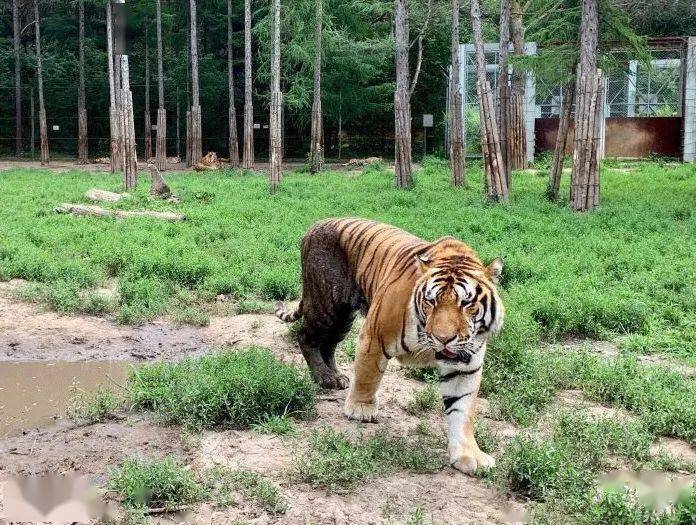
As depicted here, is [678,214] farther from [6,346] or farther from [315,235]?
[6,346]

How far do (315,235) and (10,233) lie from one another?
28.4 ft

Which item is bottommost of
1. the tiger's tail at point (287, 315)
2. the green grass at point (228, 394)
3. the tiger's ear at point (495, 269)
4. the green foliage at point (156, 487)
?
the green foliage at point (156, 487)

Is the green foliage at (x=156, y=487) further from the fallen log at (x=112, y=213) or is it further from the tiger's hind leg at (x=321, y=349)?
the fallen log at (x=112, y=213)

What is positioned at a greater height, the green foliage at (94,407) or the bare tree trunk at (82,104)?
the bare tree trunk at (82,104)

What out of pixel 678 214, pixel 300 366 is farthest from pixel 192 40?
pixel 300 366

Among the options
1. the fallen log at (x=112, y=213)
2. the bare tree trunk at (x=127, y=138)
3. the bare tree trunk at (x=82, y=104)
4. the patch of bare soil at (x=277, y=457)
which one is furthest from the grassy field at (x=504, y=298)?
the bare tree trunk at (x=82, y=104)

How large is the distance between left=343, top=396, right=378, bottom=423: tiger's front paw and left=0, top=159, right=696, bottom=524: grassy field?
32cm

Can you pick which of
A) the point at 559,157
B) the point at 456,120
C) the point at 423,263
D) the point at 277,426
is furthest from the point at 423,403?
the point at 456,120

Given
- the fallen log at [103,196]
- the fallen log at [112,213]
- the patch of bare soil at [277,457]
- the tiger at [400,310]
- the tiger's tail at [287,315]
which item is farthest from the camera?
the fallen log at [103,196]

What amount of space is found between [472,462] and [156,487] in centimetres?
182

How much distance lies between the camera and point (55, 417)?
6.32 meters

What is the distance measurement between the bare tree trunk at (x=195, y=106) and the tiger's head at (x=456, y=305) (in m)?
26.6

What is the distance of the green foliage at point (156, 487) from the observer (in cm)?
462

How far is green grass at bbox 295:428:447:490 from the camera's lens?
15.9ft
